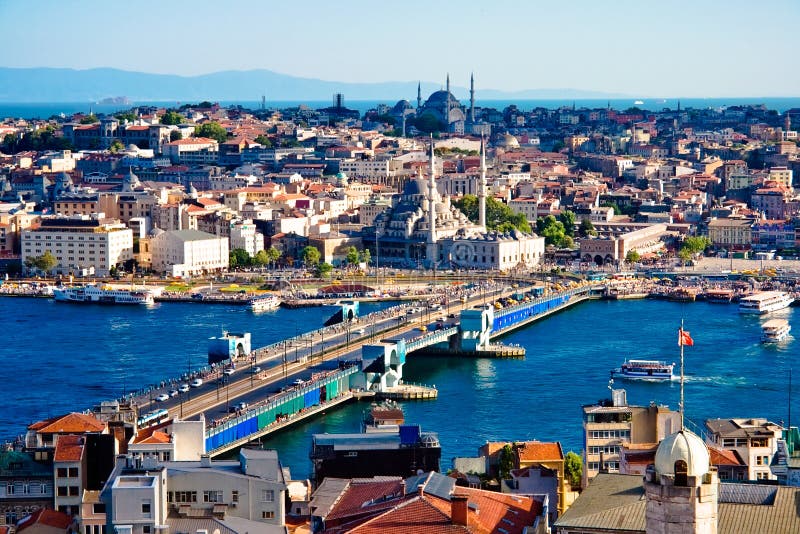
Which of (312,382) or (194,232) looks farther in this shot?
(194,232)

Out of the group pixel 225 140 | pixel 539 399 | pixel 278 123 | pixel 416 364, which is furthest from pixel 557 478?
pixel 278 123

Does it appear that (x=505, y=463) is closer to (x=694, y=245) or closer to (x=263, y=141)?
(x=694, y=245)

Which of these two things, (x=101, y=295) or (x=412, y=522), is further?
(x=101, y=295)

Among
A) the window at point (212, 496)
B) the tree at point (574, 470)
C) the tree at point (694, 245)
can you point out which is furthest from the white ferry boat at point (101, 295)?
the window at point (212, 496)

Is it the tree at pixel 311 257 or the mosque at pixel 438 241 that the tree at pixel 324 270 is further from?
the mosque at pixel 438 241

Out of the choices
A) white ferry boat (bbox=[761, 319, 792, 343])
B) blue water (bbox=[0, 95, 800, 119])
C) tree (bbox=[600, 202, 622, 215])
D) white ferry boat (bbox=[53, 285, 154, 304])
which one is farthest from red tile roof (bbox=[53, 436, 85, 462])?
blue water (bbox=[0, 95, 800, 119])

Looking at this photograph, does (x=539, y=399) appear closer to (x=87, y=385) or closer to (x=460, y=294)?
(x=87, y=385)

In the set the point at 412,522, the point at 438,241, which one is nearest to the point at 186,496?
the point at 412,522
